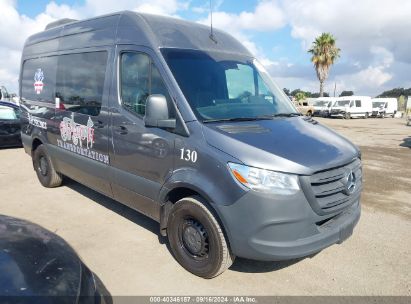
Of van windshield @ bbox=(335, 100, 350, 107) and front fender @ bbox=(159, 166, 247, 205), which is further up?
van windshield @ bbox=(335, 100, 350, 107)

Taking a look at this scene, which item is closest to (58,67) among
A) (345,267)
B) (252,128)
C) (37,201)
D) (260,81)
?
(37,201)

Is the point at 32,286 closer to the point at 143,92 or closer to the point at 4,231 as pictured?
the point at 4,231

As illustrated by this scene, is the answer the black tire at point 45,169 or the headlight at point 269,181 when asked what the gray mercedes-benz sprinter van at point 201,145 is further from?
the black tire at point 45,169

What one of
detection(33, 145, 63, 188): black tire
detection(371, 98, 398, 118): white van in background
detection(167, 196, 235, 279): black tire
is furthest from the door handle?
detection(371, 98, 398, 118): white van in background

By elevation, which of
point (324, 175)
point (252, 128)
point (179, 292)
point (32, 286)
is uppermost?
point (252, 128)

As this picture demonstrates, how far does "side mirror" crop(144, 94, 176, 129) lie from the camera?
3295 mm

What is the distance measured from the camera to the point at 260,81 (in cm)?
428

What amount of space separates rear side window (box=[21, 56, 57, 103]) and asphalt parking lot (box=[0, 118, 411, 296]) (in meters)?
1.63

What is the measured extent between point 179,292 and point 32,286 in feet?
5.35

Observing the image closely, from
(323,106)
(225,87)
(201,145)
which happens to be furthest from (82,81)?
(323,106)

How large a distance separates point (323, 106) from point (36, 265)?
40013 millimetres

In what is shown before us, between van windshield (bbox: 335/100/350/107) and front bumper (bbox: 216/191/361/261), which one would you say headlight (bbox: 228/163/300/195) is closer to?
front bumper (bbox: 216/191/361/261)

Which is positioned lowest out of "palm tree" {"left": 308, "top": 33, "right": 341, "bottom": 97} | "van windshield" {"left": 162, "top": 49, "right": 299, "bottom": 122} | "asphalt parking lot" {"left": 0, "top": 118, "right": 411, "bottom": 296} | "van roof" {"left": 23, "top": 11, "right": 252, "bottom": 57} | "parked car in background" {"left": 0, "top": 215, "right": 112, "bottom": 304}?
"asphalt parking lot" {"left": 0, "top": 118, "right": 411, "bottom": 296}

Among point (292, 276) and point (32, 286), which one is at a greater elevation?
→ point (32, 286)
